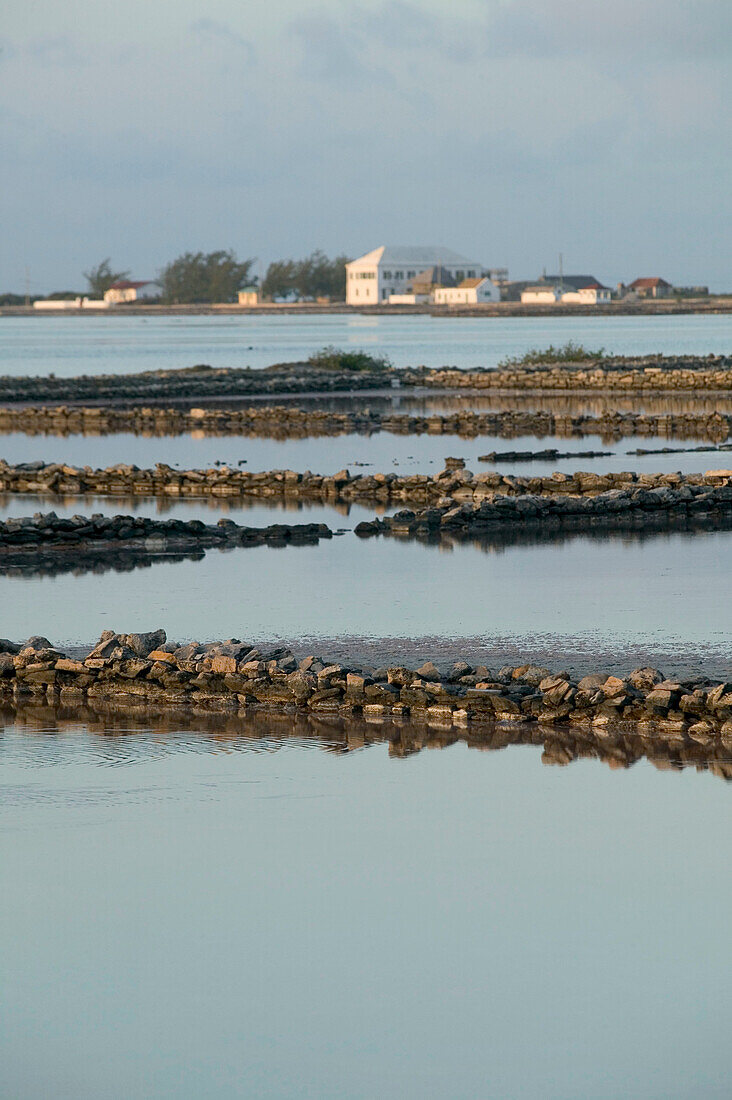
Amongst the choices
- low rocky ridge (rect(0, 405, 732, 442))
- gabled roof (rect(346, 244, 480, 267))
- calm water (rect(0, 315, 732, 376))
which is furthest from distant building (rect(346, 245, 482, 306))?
low rocky ridge (rect(0, 405, 732, 442))

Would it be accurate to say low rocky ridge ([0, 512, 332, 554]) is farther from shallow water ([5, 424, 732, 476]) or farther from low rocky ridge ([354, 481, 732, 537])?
shallow water ([5, 424, 732, 476])

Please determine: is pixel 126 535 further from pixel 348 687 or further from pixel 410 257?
A: pixel 410 257

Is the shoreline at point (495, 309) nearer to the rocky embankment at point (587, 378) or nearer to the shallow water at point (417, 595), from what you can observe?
the rocky embankment at point (587, 378)

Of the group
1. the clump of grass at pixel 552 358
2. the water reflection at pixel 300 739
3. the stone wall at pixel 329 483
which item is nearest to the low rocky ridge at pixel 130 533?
the stone wall at pixel 329 483

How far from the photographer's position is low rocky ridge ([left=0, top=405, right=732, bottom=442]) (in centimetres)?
2981

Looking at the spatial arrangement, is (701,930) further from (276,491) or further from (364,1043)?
(276,491)

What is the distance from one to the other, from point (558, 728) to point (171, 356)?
69.6 metres

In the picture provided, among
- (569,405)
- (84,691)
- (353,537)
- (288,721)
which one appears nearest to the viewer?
(288,721)

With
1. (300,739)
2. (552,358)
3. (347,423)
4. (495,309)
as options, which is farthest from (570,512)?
(495,309)

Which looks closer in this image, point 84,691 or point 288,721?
point 288,721

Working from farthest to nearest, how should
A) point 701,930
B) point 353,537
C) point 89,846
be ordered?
A: point 353,537 → point 89,846 → point 701,930

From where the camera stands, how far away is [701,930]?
233 inches

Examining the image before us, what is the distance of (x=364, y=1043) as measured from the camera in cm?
502

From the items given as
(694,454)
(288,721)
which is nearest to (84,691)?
(288,721)
